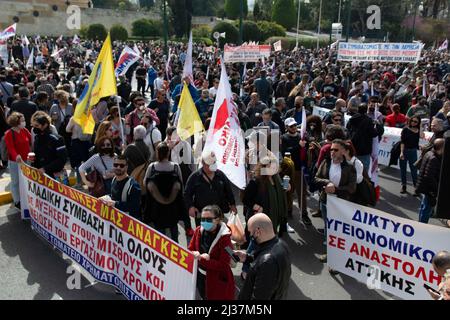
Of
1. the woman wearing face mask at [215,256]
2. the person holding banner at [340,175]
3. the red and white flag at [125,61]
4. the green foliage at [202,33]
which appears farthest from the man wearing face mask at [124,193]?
the green foliage at [202,33]

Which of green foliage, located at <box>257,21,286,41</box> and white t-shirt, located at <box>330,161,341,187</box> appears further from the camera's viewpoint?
green foliage, located at <box>257,21,286,41</box>

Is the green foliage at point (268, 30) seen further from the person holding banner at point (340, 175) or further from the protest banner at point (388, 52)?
the person holding banner at point (340, 175)

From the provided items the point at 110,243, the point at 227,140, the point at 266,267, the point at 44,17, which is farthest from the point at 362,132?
the point at 44,17

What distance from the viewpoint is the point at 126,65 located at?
11719mm

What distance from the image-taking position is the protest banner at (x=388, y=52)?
1803cm

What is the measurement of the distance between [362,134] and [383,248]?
3448 mm

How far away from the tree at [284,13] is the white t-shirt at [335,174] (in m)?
70.6

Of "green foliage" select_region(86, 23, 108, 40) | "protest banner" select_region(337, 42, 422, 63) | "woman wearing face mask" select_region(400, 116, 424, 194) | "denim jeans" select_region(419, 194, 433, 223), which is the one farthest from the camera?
"green foliage" select_region(86, 23, 108, 40)

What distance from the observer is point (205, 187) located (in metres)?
5.47

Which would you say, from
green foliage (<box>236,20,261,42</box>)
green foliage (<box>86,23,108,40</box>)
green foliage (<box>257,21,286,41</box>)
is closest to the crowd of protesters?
green foliage (<box>236,20,261,42</box>)

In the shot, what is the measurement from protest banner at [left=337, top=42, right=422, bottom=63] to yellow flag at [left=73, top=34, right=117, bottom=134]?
46.7ft

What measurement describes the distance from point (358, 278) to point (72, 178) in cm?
575

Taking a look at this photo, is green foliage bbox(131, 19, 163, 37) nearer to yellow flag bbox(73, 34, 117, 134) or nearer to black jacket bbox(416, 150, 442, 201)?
yellow flag bbox(73, 34, 117, 134)

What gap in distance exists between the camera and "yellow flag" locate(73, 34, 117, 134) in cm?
675
